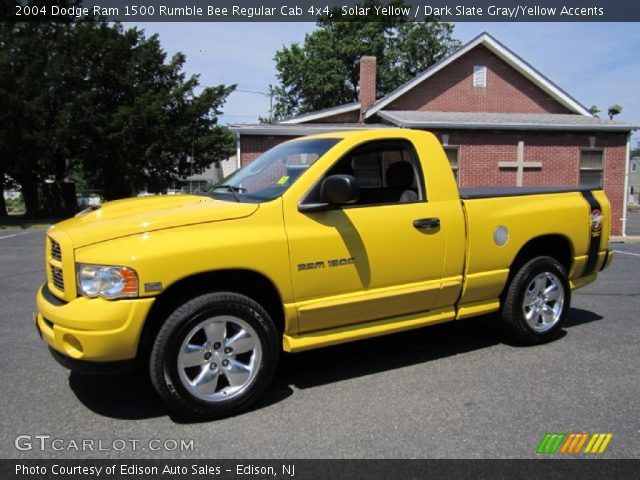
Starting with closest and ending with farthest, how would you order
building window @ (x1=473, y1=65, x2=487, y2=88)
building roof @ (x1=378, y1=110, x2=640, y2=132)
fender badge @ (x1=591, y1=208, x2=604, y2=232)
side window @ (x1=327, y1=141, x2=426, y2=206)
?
side window @ (x1=327, y1=141, x2=426, y2=206) → fender badge @ (x1=591, y1=208, x2=604, y2=232) → building roof @ (x1=378, y1=110, x2=640, y2=132) → building window @ (x1=473, y1=65, x2=487, y2=88)

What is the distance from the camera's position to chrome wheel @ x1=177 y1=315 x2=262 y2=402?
343cm

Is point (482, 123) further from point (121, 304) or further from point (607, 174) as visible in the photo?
point (121, 304)

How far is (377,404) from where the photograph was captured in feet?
12.2

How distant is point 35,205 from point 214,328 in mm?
24837

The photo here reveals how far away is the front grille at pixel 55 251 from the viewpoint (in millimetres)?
3514

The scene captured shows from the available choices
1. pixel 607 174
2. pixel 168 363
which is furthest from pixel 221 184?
pixel 607 174

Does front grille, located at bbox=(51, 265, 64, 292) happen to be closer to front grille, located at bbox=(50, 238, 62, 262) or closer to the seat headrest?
front grille, located at bbox=(50, 238, 62, 262)

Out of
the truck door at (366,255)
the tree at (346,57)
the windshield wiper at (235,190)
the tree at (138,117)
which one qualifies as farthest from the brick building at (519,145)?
the tree at (346,57)

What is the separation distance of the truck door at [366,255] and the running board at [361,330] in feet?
0.17

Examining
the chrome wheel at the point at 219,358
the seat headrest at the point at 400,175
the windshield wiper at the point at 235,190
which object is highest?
the seat headrest at the point at 400,175

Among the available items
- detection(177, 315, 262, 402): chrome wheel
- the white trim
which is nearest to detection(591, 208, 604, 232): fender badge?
detection(177, 315, 262, 402): chrome wheel

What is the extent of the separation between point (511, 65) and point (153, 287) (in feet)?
65.0

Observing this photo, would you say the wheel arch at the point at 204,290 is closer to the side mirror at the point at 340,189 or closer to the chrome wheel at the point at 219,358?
the chrome wheel at the point at 219,358

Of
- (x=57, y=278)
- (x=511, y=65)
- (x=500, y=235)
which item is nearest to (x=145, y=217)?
(x=57, y=278)
